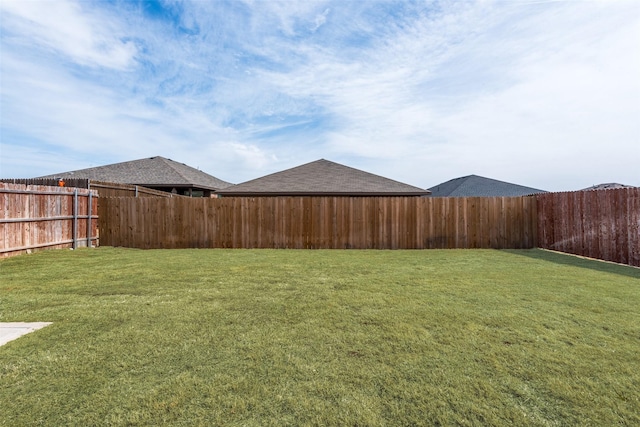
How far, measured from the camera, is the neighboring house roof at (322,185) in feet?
45.5

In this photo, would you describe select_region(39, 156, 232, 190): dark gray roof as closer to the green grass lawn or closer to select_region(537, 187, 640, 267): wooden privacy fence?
the green grass lawn

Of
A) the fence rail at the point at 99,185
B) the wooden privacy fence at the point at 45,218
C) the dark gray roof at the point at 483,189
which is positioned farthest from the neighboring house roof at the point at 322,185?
the dark gray roof at the point at 483,189

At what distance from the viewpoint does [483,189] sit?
86.3 ft

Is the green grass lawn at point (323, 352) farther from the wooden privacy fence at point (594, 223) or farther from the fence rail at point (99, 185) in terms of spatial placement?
the fence rail at point (99, 185)

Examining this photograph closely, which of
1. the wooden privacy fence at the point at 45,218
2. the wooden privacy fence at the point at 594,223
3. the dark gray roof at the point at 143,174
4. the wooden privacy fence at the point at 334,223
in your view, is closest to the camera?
the wooden privacy fence at the point at 594,223

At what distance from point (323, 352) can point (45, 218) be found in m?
9.73

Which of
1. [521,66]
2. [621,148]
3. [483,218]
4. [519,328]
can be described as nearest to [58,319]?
[519,328]

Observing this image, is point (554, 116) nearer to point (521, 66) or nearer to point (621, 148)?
point (521, 66)

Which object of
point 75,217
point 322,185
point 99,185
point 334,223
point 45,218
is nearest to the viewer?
point 45,218

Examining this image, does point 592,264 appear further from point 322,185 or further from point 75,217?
point 75,217

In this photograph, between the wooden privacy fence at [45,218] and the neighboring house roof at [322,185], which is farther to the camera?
the neighboring house roof at [322,185]

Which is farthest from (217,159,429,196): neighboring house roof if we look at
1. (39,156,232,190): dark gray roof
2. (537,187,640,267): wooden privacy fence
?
(39,156,232,190): dark gray roof

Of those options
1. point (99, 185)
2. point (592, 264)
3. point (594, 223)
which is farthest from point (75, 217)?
point (594, 223)

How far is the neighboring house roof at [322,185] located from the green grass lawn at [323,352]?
29.3 feet
